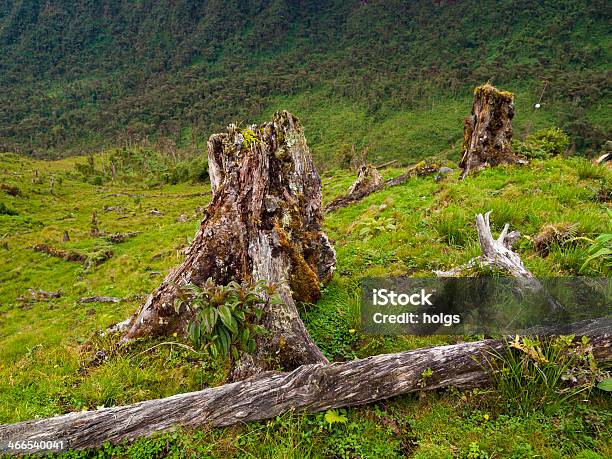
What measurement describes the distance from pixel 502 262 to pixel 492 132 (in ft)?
37.9

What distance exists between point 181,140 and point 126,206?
366ft

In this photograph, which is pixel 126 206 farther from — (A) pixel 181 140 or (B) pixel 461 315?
(A) pixel 181 140

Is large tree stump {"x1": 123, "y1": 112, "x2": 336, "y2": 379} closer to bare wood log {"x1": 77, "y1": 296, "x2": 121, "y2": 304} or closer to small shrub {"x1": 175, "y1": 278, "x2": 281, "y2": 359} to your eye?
small shrub {"x1": 175, "y1": 278, "x2": 281, "y2": 359}

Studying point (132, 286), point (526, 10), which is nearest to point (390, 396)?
point (132, 286)

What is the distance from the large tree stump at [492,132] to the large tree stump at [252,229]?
10465 millimetres

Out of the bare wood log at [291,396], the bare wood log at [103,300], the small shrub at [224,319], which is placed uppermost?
the small shrub at [224,319]

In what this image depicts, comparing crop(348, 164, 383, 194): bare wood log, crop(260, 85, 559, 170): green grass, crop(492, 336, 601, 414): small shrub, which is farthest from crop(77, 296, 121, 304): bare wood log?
crop(260, 85, 559, 170): green grass

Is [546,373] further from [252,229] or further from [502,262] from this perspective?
[252,229]

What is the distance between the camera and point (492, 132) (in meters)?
→ 14.7

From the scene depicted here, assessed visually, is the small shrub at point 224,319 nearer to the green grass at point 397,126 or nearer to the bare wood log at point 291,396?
the bare wood log at point 291,396

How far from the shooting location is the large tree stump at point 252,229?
5684 millimetres

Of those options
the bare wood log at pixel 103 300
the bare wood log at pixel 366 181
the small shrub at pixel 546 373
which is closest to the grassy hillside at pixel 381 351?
the small shrub at pixel 546 373

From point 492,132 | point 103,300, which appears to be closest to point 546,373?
point 492,132

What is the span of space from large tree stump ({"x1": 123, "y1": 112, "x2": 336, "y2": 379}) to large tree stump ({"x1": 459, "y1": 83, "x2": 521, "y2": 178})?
10465 mm
